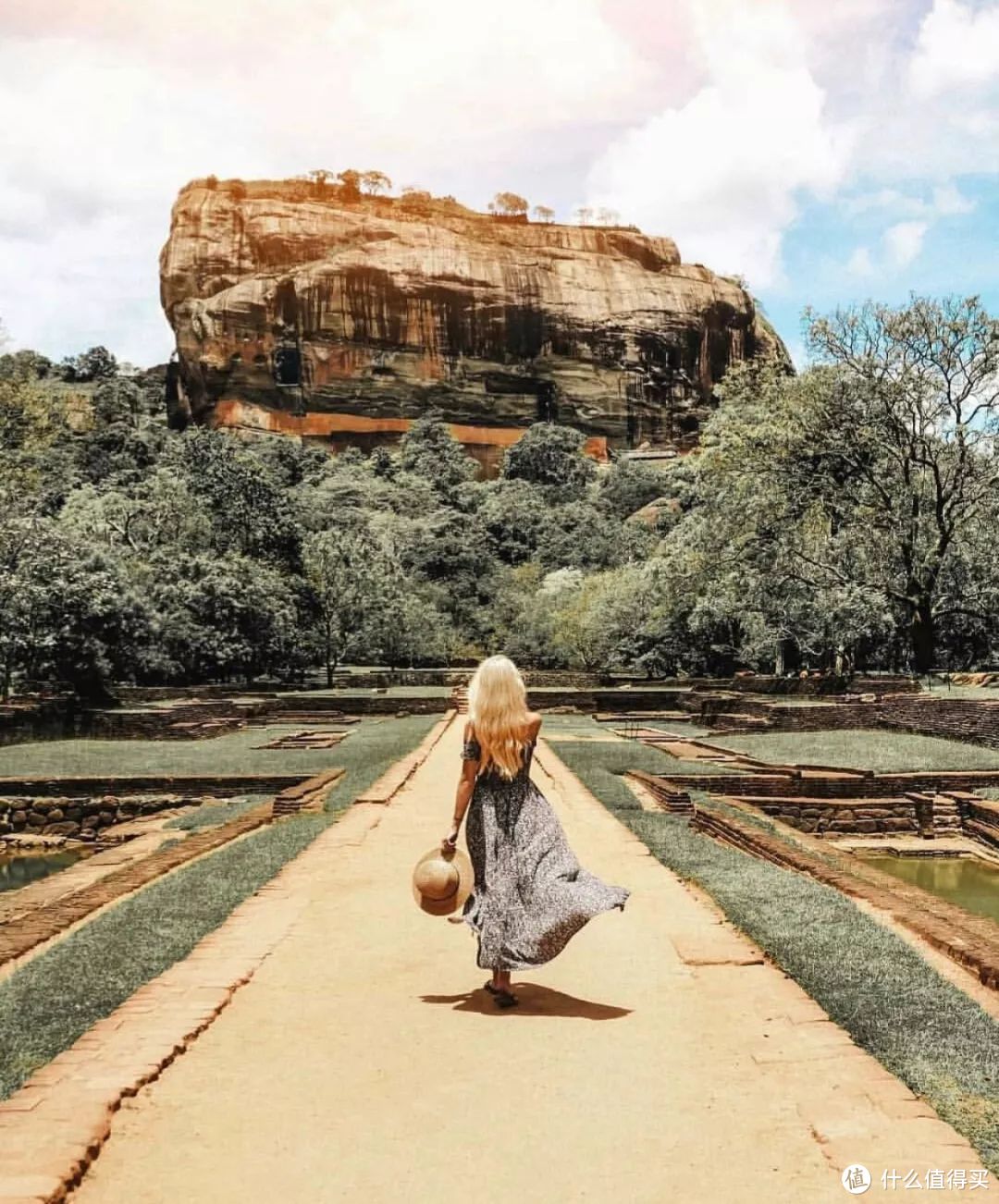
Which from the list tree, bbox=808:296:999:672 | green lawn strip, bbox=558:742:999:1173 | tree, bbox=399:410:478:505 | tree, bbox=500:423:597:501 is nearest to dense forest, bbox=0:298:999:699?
tree, bbox=808:296:999:672

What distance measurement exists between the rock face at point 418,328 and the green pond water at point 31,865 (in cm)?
7984

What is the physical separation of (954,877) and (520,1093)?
9072 mm

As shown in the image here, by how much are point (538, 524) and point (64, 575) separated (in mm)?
42572

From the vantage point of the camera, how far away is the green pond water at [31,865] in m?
12.1

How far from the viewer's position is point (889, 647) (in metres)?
37.7

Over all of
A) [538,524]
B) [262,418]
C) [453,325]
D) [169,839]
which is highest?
[453,325]

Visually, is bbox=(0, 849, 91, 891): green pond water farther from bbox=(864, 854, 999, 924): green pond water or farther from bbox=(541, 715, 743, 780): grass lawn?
bbox=(864, 854, 999, 924): green pond water

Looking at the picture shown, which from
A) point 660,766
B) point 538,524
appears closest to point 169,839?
point 660,766

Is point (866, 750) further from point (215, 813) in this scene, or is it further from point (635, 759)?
point (215, 813)

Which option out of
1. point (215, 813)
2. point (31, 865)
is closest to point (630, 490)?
point (215, 813)

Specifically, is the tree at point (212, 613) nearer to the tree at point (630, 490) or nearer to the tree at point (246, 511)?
the tree at point (246, 511)

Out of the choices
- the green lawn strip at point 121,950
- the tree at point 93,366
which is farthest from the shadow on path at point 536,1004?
the tree at point 93,366

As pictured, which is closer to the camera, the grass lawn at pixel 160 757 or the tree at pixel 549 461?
the grass lawn at pixel 160 757

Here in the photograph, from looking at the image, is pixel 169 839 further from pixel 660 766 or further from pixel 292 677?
pixel 292 677
